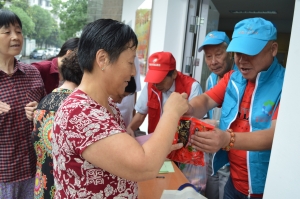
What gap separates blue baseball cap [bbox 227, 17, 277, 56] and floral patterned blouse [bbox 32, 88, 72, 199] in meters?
0.84

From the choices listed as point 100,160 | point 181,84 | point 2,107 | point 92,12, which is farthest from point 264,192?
point 92,12

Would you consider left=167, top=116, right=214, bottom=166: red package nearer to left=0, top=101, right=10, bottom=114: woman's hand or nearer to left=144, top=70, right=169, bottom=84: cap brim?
left=144, top=70, right=169, bottom=84: cap brim

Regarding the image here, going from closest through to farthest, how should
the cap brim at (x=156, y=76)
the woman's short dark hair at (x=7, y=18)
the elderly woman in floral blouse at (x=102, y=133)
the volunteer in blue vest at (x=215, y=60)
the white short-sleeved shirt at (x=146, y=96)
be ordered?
1. the elderly woman in floral blouse at (x=102, y=133)
2. the woman's short dark hair at (x=7, y=18)
3. the cap brim at (x=156, y=76)
4. the white short-sleeved shirt at (x=146, y=96)
5. the volunteer in blue vest at (x=215, y=60)

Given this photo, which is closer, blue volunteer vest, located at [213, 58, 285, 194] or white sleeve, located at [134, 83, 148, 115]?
blue volunteer vest, located at [213, 58, 285, 194]

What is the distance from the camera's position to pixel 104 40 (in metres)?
0.81

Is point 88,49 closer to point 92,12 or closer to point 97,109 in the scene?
point 97,109

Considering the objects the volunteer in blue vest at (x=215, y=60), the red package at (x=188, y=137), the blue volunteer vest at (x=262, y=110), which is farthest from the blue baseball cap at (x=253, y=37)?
the volunteer in blue vest at (x=215, y=60)

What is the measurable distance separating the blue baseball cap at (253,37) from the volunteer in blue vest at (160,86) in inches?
29.1

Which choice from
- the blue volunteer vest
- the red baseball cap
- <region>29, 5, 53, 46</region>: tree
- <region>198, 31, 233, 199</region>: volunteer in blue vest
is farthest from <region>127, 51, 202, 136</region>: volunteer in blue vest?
<region>29, 5, 53, 46</region>: tree

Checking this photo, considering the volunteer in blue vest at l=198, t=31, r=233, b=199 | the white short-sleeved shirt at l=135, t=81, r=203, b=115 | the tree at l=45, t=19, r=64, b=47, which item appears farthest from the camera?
the tree at l=45, t=19, r=64, b=47

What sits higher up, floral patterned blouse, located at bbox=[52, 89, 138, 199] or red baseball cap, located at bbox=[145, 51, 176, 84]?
red baseball cap, located at bbox=[145, 51, 176, 84]

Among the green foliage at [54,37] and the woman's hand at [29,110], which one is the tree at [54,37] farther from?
the woman's hand at [29,110]

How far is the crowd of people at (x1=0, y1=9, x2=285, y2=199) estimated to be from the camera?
75 cm

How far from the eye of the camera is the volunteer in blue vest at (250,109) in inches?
44.6
